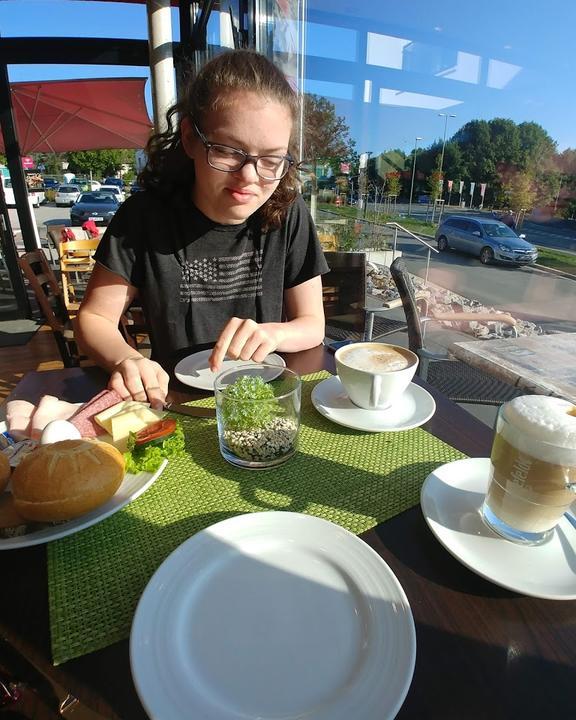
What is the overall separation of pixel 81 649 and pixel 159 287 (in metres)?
1.15

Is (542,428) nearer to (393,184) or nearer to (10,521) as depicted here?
(10,521)

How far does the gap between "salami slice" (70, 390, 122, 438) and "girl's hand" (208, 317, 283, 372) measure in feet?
0.72

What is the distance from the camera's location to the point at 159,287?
4.59 ft

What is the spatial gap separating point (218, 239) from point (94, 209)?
1246 centimetres

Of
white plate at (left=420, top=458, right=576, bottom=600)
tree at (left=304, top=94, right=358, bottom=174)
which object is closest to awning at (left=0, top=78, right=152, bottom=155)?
tree at (left=304, top=94, right=358, bottom=174)

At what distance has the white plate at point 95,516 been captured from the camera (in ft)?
1.68

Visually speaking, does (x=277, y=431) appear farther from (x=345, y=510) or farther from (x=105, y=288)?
(x=105, y=288)

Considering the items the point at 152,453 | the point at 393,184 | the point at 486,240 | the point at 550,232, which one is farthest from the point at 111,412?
the point at 393,184

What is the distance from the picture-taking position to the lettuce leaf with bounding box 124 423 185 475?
0.67 m

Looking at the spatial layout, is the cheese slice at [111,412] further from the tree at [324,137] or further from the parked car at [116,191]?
the parked car at [116,191]

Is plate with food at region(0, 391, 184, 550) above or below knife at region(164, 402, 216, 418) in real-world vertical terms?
above

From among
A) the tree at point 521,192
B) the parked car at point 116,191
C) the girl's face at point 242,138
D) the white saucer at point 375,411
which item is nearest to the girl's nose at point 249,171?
the girl's face at point 242,138

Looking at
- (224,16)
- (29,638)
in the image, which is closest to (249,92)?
(29,638)

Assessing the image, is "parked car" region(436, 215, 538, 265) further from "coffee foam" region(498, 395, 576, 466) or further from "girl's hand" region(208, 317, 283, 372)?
"coffee foam" region(498, 395, 576, 466)
